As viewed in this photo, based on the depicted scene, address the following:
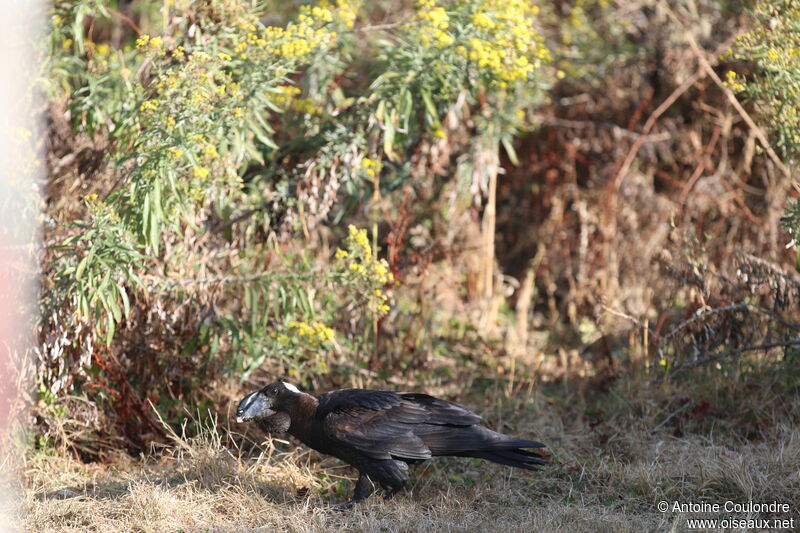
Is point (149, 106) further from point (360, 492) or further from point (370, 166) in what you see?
point (360, 492)

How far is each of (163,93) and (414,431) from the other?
2426mm

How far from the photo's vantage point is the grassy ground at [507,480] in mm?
4008

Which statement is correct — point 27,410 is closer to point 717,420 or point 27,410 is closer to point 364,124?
point 364,124

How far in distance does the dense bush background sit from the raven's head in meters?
0.57

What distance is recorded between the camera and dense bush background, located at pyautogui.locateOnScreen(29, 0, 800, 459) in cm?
481

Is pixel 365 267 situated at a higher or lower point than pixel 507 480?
higher

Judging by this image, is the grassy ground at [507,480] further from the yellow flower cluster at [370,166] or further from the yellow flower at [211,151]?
the yellow flower cluster at [370,166]

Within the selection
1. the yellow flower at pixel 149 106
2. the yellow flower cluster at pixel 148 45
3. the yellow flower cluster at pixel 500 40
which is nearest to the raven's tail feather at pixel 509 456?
the yellow flower cluster at pixel 500 40

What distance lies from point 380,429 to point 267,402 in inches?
26.3

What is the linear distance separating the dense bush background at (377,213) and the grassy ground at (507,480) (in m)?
0.33

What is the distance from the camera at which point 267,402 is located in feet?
14.5

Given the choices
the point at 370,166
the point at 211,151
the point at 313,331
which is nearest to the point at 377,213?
the point at 370,166

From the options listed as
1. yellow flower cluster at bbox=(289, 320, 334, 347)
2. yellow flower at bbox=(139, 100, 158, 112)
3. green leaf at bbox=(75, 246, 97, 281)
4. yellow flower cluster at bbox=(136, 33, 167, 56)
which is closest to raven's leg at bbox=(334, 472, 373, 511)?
yellow flower cluster at bbox=(289, 320, 334, 347)

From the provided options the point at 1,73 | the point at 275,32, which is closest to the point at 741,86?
the point at 275,32
